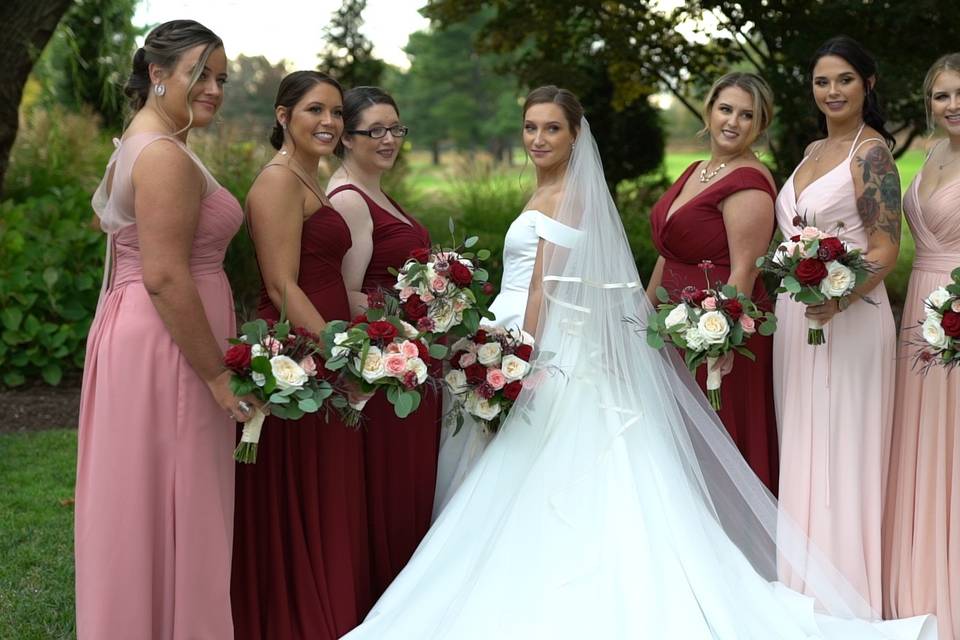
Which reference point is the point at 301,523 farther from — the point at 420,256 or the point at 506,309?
the point at 506,309

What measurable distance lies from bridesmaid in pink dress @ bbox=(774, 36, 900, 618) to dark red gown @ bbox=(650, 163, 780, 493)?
22cm

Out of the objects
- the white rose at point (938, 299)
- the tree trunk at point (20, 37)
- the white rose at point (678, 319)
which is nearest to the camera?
the white rose at point (938, 299)

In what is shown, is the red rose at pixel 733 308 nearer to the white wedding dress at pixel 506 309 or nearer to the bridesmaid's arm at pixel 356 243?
the white wedding dress at pixel 506 309

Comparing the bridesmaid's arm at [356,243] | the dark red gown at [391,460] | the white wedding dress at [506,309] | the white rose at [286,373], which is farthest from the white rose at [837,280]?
the white rose at [286,373]

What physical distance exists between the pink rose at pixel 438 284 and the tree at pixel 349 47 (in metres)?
13.1

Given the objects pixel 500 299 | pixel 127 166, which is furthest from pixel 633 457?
pixel 127 166

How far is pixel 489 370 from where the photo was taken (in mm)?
4676

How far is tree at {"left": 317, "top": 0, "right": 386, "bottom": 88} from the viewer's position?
1705cm

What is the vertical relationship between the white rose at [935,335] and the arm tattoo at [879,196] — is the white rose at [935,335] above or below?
below

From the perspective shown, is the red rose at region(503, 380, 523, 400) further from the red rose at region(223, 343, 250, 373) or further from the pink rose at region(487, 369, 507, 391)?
the red rose at region(223, 343, 250, 373)

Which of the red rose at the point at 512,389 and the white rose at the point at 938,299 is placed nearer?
the white rose at the point at 938,299

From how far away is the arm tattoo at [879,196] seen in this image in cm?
473

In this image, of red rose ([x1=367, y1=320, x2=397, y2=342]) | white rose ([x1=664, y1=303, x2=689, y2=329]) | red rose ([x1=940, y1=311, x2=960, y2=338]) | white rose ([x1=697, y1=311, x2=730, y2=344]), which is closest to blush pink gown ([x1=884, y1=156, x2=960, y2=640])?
red rose ([x1=940, y1=311, x2=960, y2=338])

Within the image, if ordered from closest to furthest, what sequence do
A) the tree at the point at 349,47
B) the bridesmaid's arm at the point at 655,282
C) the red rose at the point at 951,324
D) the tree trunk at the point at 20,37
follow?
1. the red rose at the point at 951,324
2. the bridesmaid's arm at the point at 655,282
3. the tree trunk at the point at 20,37
4. the tree at the point at 349,47
